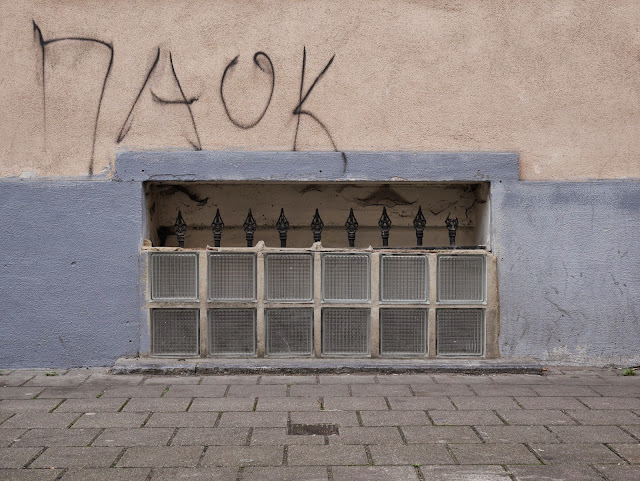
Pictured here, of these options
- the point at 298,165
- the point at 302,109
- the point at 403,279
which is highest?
the point at 302,109

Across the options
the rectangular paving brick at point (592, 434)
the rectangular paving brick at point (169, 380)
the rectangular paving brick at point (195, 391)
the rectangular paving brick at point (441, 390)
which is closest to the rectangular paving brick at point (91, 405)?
the rectangular paving brick at point (195, 391)

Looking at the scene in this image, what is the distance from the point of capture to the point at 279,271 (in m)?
A: 5.56

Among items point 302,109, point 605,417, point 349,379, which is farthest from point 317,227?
point 605,417

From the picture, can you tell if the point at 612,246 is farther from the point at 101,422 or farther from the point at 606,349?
the point at 101,422

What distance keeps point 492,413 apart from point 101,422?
2263mm

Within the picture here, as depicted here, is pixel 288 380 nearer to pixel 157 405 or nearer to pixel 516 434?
pixel 157 405

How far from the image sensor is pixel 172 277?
218 inches

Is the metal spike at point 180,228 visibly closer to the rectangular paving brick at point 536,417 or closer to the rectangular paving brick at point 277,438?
the rectangular paving brick at point 277,438

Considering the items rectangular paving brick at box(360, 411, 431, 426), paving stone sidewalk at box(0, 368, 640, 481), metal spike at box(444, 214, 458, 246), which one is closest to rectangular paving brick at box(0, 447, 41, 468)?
paving stone sidewalk at box(0, 368, 640, 481)

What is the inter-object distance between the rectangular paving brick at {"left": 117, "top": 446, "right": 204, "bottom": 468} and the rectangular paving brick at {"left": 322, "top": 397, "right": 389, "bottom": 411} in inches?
41.1

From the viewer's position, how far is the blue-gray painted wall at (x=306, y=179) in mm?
5477

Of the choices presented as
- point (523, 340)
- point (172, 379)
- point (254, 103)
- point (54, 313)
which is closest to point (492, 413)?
point (523, 340)

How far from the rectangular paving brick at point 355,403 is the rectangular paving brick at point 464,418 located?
0.34 metres

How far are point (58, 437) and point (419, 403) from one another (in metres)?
2.11
